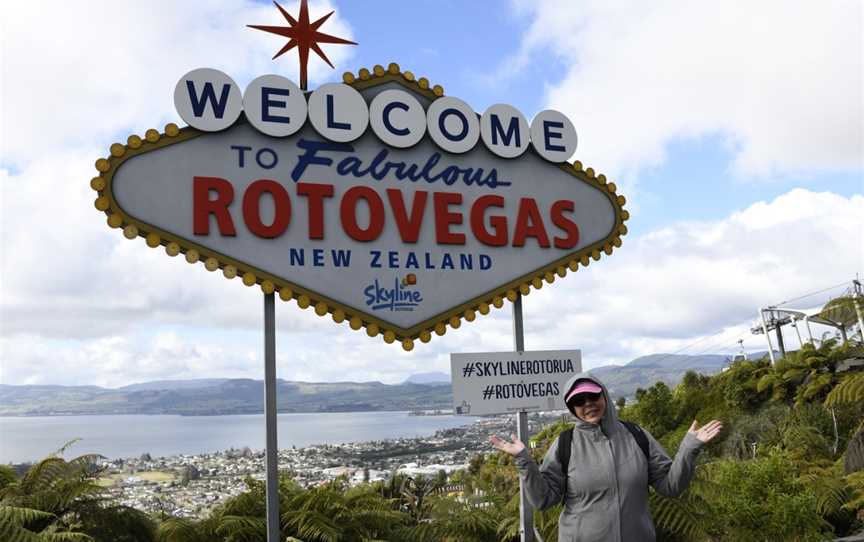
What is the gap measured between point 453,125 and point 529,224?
1.23 metres

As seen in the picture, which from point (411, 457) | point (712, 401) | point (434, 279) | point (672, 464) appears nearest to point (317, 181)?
point (434, 279)

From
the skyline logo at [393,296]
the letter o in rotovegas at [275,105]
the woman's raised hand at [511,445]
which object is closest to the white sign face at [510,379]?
the skyline logo at [393,296]

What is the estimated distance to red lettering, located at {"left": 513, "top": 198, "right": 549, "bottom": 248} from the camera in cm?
654

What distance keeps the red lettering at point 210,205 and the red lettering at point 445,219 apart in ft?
6.02

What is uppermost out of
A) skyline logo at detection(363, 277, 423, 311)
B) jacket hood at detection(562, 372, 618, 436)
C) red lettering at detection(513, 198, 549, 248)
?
red lettering at detection(513, 198, 549, 248)

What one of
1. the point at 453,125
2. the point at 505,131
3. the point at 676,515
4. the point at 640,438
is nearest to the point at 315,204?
the point at 453,125

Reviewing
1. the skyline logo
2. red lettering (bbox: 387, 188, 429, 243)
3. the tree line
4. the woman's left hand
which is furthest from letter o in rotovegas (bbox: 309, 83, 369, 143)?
the woman's left hand

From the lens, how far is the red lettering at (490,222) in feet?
20.9

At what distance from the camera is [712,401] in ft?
92.0

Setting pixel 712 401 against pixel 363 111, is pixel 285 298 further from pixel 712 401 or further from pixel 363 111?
pixel 712 401

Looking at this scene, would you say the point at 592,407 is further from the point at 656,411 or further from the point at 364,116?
the point at 656,411

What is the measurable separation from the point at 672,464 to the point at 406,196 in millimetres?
3413

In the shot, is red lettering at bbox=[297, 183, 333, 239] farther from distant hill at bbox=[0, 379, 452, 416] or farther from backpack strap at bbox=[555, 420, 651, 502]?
distant hill at bbox=[0, 379, 452, 416]

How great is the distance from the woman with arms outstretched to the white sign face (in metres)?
2.04
